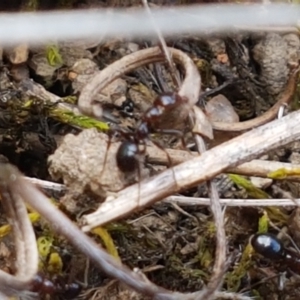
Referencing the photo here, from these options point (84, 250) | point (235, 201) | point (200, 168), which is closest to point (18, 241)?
point (84, 250)

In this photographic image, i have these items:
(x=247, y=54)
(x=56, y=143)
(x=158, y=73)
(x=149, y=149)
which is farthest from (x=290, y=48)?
(x=56, y=143)

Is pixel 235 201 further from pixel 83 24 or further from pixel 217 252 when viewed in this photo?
pixel 83 24

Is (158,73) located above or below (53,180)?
above

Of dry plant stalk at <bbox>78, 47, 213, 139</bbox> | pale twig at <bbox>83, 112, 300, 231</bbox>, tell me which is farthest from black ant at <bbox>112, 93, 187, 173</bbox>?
pale twig at <bbox>83, 112, 300, 231</bbox>

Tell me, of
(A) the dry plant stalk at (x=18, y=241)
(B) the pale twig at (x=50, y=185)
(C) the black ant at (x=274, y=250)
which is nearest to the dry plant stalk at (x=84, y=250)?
(A) the dry plant stalk at (x=18, y=241)

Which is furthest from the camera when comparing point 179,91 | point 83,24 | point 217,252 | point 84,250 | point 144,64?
point 144,64

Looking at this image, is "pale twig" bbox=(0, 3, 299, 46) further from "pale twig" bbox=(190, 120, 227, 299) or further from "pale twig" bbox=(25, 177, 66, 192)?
"pale twig" bbox=(25, 177, 66, 192)

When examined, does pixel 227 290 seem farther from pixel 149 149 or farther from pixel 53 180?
pixel 53 180
